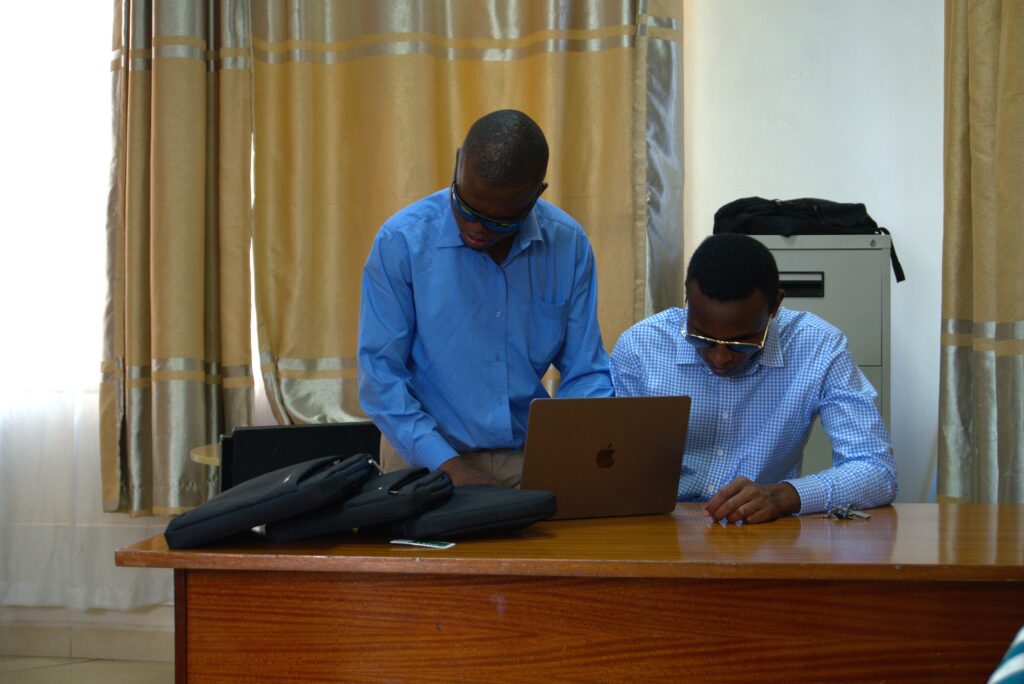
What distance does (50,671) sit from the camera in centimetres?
391

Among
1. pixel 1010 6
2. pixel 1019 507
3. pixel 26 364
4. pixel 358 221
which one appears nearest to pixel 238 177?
pixel 358 221

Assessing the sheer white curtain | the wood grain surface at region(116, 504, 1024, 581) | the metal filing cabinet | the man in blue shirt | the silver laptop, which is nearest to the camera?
the wood grain surface at region(116, 504, 1024, 581)

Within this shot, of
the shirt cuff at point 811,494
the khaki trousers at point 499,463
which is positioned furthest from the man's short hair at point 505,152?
the shirt cuff at point 811,494

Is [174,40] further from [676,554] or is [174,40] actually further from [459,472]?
Answer: [676,554]

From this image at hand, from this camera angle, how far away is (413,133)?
3.77 m

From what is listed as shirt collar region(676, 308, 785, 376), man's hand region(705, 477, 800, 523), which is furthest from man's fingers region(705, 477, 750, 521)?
shirt collar region(676, 308, 785, 376)

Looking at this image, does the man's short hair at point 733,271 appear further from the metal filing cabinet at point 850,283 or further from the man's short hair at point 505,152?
the metal filing cabinet at point 850,283

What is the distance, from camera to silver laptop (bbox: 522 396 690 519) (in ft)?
6.01

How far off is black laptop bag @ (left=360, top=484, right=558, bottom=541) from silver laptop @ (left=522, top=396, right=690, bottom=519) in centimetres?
13

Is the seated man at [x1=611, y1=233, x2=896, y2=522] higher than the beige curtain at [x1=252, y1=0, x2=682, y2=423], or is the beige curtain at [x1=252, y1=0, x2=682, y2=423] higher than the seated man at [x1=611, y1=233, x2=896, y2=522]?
the beige curtain at [x1=252, y1=0, x2=682, y2=423]

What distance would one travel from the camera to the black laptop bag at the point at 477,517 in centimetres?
168

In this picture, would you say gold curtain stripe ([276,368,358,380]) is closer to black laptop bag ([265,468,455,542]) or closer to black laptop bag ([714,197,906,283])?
black laptop bag ([714,197,906,283])

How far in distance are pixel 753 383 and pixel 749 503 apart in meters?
0.46

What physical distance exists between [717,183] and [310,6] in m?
1.57
